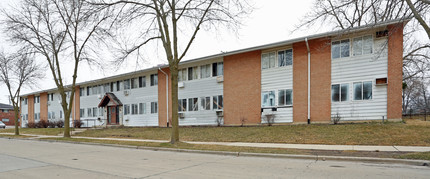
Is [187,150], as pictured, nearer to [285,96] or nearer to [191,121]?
[285,96]

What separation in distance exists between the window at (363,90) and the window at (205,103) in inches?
430

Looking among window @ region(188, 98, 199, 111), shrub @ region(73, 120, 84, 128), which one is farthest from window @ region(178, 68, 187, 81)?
shrub @ region(73, 120, 84, 128)

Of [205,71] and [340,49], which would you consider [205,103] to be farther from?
[340,49]

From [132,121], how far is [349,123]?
2109cm

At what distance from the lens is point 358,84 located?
15.5 m

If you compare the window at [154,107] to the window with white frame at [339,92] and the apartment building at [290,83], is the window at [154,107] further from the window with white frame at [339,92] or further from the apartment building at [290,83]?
the window with white frame at [339,92]

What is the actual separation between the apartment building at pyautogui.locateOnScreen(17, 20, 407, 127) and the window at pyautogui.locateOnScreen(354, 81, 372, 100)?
0.05 metres

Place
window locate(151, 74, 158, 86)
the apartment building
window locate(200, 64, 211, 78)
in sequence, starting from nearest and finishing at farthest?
the apartment building → window locate(200, 64, 211, 78) → window locate(151, 74, 158, 86)

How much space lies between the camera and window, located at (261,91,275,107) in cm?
1838

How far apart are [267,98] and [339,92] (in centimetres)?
471

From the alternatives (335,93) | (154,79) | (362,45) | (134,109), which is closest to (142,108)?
(134,109)

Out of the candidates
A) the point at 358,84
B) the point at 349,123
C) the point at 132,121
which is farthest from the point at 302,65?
the point at 132,121

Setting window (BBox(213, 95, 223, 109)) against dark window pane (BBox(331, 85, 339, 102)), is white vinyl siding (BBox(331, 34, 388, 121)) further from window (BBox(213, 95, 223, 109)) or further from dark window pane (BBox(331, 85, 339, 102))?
window (BBox(213, 95, 223, 109))

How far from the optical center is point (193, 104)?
75.5 ft
